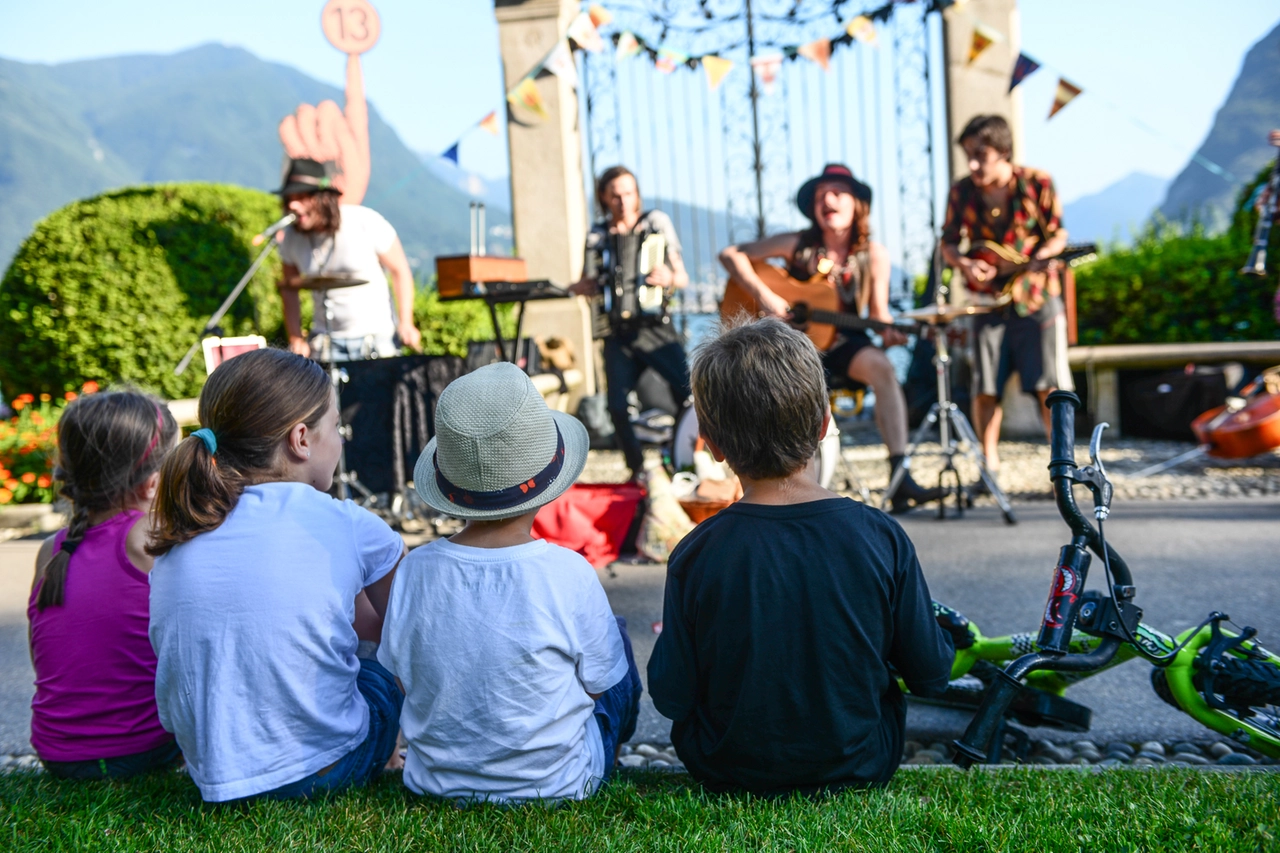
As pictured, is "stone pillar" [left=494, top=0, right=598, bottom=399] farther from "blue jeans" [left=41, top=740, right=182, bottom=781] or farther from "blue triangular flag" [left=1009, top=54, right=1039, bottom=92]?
"blue jeans" [left=41, top=740, right=182, bottom=781]

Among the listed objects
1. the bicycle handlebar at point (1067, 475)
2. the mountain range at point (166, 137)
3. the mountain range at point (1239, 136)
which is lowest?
the bicycle handlebar at point (1067, 475)

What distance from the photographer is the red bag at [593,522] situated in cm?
425

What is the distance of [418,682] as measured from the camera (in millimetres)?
1811

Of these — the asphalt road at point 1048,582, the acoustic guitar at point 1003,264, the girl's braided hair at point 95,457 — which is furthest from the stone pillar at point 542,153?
the girl's braided hair at point 95,457

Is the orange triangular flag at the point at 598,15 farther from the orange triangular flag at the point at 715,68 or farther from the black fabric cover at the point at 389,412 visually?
the black fabric cover at the point at 389,412

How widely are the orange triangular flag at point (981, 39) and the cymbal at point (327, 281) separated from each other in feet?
17.9

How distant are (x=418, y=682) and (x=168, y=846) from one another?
556 millimetres

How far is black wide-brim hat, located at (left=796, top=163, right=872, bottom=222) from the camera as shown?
5.12 m

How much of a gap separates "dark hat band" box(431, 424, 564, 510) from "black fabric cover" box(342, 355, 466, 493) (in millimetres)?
3524

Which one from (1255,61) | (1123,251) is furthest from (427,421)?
(1255,61)

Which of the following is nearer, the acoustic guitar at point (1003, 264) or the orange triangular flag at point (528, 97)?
the acoustic guitar at point (1003, 264)

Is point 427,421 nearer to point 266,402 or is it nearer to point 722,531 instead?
point 266,402

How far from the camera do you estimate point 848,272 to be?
16.7 ft

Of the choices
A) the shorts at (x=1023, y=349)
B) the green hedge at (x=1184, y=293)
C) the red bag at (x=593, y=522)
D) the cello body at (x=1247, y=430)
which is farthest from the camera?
the green hedge at (x=1184, y=293)
